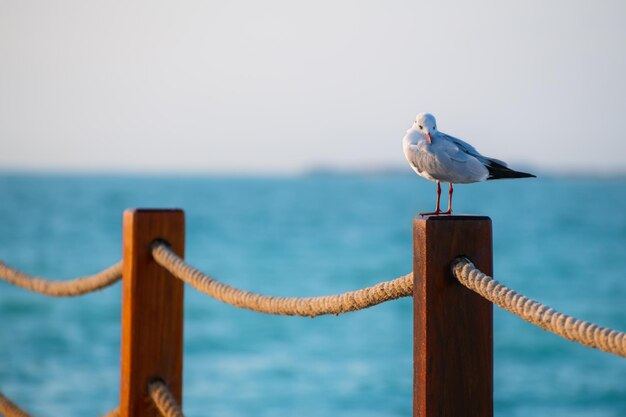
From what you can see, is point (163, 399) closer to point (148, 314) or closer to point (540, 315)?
point (148, 314)

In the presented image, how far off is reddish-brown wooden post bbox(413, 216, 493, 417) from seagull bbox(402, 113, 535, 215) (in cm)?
9

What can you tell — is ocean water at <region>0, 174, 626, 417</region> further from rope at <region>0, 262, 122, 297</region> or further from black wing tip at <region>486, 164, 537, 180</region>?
black wing tip at <region>486, 164, 537, 180</region>

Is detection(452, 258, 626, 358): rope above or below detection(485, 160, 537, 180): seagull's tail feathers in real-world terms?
below

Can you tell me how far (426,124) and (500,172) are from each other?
210 millimetres

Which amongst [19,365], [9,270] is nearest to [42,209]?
[19,365]

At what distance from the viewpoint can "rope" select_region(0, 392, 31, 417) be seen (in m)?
3.47

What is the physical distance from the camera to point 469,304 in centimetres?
187

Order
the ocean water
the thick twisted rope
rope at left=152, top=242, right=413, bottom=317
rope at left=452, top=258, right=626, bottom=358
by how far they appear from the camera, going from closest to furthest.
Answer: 1. rope at left=452, top=258, right=626, bottom=358
2. rope at left=152, top=242, right=413, bottom=317
3. the thick twisted rope
4. the ocean water

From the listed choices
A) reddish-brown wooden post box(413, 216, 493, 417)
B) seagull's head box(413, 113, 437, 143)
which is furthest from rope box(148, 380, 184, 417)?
seagull's head box(413, 113, 437, 143)

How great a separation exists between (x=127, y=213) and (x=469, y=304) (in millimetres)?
1352

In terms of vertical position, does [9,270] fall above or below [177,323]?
above

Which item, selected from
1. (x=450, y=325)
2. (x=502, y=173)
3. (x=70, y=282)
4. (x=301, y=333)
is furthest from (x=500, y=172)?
(x=301, y=333)

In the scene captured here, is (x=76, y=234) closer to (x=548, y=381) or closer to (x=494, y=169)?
(x=548, y=381)

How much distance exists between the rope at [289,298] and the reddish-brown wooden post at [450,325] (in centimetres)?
9
